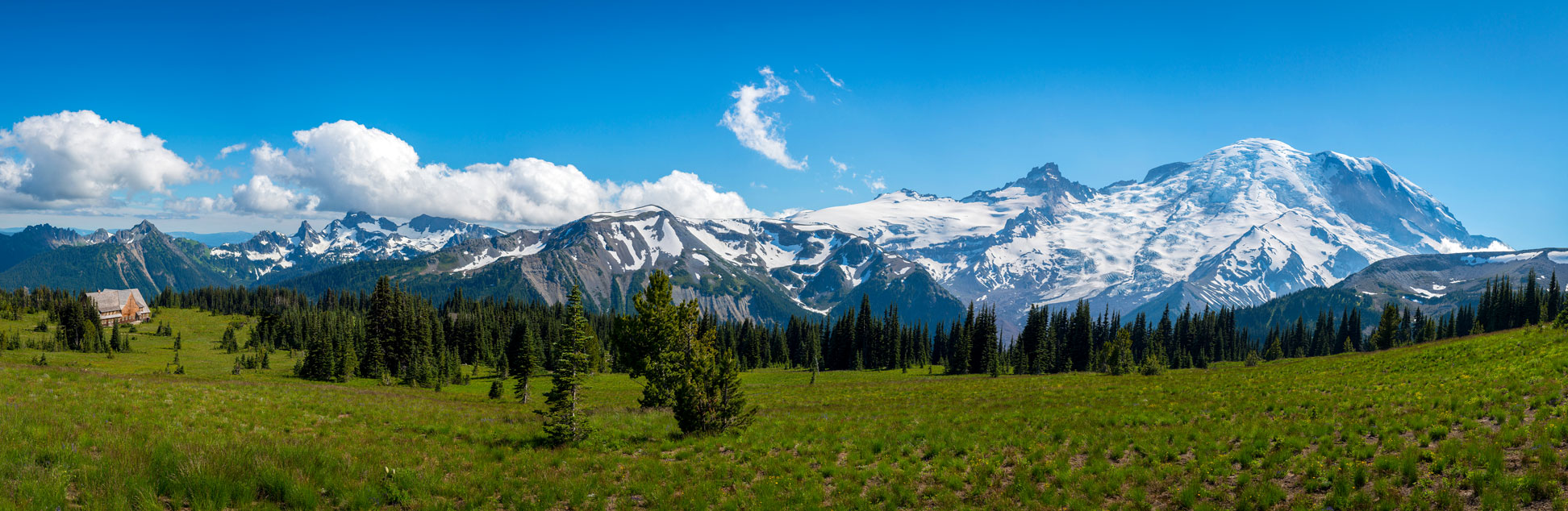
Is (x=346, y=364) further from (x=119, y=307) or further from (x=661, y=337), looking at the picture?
(x=119, y=307)

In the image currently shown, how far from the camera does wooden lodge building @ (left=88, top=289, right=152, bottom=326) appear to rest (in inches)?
5443

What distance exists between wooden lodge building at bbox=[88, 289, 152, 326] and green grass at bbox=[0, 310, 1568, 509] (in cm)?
15907

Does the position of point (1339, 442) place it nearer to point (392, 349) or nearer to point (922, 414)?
point (922, 414)

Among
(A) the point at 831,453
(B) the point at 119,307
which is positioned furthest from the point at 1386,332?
(B) the point at 119,307

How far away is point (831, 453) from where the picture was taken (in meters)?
21.1

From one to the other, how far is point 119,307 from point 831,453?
192924mm

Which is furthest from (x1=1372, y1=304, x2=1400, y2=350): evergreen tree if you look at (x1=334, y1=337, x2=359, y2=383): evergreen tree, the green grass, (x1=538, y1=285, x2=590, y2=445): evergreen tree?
(x1=334, y1=337, x2=359, y2=383): evergreen tree

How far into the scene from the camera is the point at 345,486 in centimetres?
1375

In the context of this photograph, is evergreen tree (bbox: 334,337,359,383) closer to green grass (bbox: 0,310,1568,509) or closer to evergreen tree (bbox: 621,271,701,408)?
green grass (bbox: 0,310,1568,509)

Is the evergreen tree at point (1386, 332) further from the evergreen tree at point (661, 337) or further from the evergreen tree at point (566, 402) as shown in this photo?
the evergreen tree at point (566, 402)

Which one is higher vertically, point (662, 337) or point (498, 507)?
point (662, 337)

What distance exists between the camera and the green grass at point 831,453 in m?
12.8

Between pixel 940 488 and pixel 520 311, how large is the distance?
165030 millimetres

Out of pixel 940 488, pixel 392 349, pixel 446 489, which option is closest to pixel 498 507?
pixel 446 489
